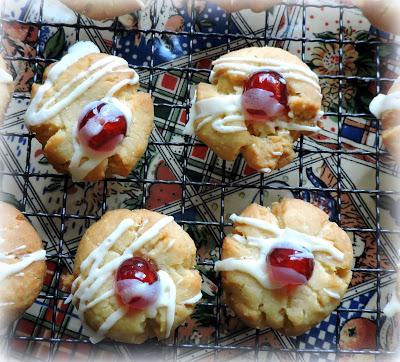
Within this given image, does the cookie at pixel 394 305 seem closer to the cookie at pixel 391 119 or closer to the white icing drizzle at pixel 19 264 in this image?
the cookie at pixel 391 119

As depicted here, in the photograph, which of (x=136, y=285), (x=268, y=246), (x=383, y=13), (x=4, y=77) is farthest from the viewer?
(x=383, y=13)

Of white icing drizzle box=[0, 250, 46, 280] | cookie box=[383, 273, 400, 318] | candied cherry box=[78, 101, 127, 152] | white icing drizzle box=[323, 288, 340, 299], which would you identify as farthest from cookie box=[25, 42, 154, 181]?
cookie box=[383, 273, 400, 318]

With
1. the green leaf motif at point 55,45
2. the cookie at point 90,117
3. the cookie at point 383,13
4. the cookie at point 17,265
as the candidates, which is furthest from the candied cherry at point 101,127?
the cookie at point 383,13

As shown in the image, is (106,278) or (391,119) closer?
(106,278)

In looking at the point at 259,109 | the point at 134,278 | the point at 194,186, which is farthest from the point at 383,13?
the point at 134,278

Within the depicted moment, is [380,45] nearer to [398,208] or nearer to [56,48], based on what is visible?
[398,208]

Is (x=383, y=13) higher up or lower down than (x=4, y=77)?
higher up

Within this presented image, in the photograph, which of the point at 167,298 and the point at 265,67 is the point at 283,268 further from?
the point at 265,67
